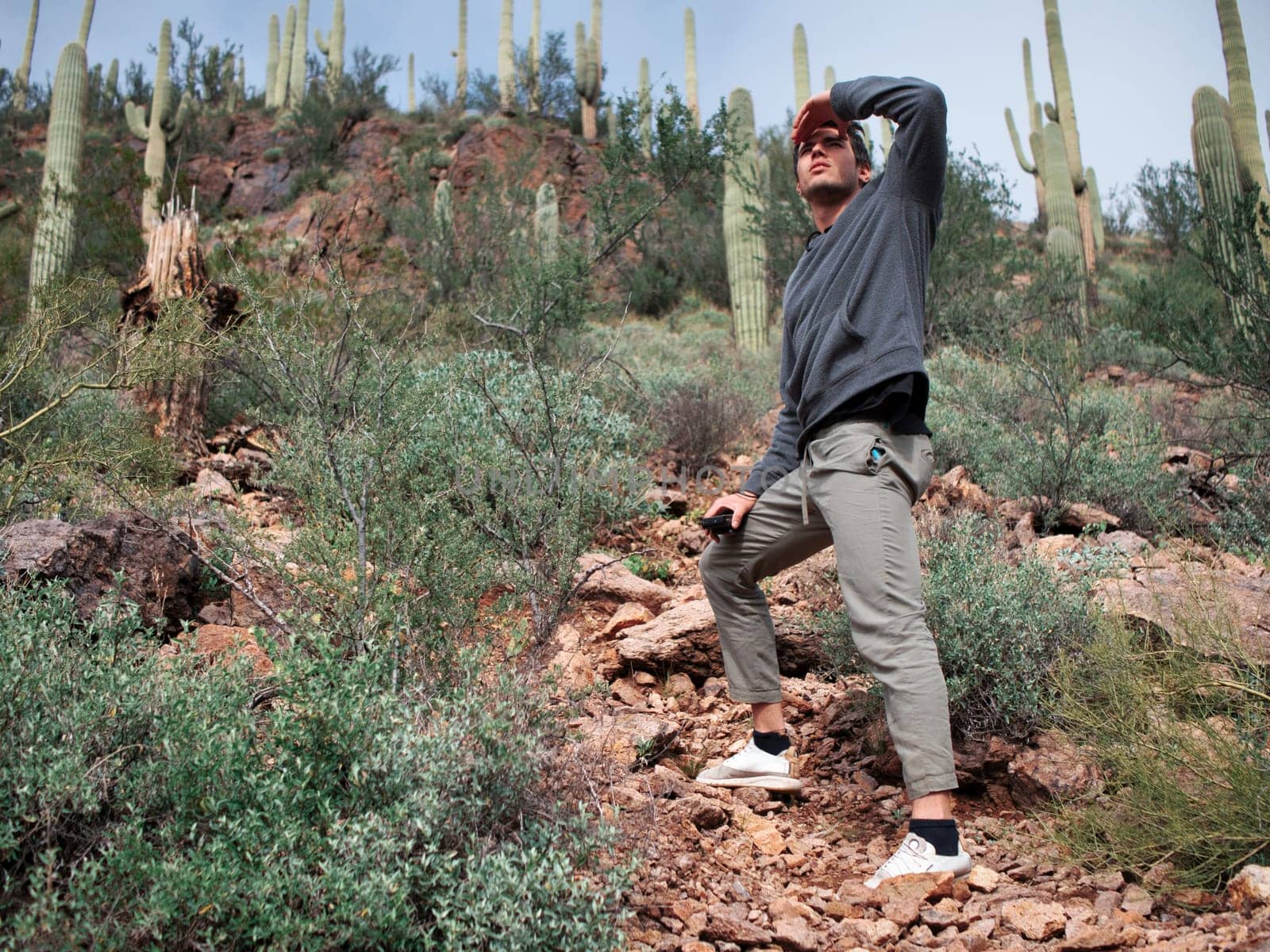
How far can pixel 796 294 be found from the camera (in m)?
2.73

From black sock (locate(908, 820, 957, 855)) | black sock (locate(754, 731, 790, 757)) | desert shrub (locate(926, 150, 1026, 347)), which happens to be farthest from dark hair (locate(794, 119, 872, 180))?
desert shrub (locate(926, 150, 1026, 347))

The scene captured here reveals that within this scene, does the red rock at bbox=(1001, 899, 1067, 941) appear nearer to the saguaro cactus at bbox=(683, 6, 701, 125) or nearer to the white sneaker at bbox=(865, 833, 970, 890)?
the white sneaker at bbox=(865, 833, 970, 890)

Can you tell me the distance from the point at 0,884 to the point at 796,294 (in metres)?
2.29

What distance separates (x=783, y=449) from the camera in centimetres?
278

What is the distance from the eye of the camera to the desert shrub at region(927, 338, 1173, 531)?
5.37 meters

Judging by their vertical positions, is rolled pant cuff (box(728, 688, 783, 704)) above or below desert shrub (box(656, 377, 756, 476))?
below

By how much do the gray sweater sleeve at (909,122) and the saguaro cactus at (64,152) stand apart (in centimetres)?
1041

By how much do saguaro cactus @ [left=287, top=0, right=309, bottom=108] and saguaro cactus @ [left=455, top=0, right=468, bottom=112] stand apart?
3.99 metres

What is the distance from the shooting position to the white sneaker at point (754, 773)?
270 cm

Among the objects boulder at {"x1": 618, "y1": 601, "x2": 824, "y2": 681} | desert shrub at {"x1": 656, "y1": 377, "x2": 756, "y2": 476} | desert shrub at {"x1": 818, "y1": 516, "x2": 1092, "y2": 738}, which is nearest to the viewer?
desert shrub at {"x1": 818, "y1": 516, "x2": 1092, "y2": 738}

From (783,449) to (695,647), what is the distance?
1111mm

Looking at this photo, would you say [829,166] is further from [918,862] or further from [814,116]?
[918,862]

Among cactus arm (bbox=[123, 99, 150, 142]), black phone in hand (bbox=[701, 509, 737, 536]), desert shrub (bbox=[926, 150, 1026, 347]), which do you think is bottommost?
black phone in hand (bbox=[701, 509, 737, 536])

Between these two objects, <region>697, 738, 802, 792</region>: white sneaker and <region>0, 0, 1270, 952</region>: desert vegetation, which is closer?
<region>0, 0, 1270, 952</region>: desert vegetation
